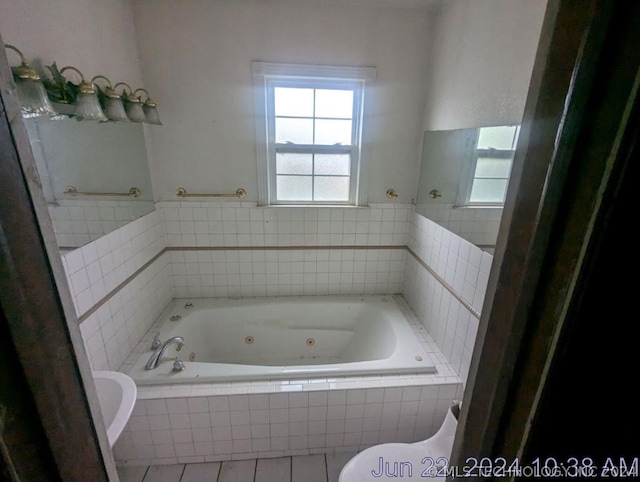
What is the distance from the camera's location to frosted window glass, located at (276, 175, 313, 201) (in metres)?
2.24

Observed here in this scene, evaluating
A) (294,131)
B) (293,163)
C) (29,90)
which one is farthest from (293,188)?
(29,90)

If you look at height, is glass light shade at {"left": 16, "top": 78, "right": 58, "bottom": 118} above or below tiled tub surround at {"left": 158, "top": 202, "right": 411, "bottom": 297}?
above

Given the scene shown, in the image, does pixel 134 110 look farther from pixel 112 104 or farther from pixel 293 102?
pixel 293 102

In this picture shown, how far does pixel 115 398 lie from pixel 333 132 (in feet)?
6.46

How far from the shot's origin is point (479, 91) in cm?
148

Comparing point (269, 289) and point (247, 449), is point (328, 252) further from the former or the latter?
point (247, 449)

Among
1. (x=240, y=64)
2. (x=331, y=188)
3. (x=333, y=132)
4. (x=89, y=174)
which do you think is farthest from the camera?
(x=331, y=188)

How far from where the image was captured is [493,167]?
1431 mm

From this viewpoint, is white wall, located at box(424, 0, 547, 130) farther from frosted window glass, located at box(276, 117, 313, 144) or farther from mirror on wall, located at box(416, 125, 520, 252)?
frosted window glass, located at box(276, 117, 313, 144)

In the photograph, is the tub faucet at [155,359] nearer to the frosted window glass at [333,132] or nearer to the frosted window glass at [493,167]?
the frosted window glass at [333,132]

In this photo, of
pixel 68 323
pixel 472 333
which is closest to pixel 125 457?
pixel 68 323

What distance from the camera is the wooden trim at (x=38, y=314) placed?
31 centimetres

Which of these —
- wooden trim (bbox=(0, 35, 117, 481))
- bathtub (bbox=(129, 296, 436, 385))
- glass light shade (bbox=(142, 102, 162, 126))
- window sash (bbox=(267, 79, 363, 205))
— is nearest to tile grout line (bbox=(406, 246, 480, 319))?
bathtub (bbox=(129, 296, 436, 385))

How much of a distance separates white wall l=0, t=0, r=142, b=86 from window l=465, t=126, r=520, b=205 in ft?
6.37
